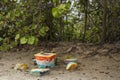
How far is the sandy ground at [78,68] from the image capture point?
3.36 meters

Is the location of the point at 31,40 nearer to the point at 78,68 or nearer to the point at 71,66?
the point at 71,66

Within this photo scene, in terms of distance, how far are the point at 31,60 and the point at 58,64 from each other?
413mm

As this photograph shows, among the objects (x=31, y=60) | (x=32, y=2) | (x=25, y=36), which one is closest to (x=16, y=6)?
(x=32, y=2)

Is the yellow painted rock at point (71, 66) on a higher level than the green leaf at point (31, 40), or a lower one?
lower

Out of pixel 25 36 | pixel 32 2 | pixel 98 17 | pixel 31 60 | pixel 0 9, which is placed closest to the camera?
pixel 25 36

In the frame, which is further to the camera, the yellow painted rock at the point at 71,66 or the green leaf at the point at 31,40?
the yellow painted rock at the point at 71,66

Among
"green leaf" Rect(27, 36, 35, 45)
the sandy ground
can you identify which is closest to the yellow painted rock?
the sandy ground

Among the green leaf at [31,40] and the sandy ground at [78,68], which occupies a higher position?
the green leaf at [31,40]

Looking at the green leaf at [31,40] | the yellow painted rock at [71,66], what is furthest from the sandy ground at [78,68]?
the green leaf at [31,40]

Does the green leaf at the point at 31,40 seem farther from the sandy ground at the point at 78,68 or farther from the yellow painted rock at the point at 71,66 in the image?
the yellow painted rock at the point at 71,66

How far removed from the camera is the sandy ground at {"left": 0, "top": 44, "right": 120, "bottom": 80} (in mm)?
3355

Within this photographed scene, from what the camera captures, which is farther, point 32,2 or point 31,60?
point 31,60

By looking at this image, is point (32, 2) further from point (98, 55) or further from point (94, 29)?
point (94, 29)

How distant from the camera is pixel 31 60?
160 inches
